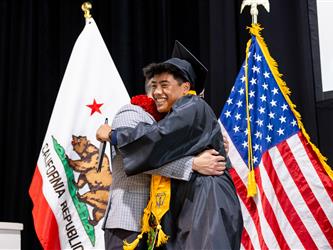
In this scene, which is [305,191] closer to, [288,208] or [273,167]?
[288,208]

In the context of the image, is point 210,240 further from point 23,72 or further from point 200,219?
point 23,72

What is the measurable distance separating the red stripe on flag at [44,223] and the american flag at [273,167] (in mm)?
1142

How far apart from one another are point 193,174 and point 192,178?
0.7 inches

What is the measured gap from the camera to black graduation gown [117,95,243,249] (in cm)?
227

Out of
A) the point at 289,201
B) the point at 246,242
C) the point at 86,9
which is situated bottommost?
the point at 246,242

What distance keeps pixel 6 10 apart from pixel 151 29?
3.79 ft

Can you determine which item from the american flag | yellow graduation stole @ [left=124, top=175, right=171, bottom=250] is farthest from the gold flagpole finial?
yellow graduation stole @ [left=124, top=175, right=171, bottom=250]

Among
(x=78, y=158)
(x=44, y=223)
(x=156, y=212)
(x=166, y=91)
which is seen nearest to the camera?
(x=156, y=212)

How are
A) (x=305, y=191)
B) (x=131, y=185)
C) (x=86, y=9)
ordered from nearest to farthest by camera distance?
1. (x=131, y=185)
2. (x=305, y=191)
3. (x=86, y=9)

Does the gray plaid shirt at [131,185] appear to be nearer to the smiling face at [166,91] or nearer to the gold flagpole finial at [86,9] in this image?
the smiling face at [166,91]

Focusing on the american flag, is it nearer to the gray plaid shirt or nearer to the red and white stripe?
the red and white stripe

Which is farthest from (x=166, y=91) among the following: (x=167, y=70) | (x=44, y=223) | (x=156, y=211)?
(x=44, y=223)

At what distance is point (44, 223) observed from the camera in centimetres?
352

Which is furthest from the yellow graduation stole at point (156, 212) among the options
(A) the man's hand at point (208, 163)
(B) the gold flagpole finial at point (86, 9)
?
(B) the gold flagpole finial at point (86, 9)
